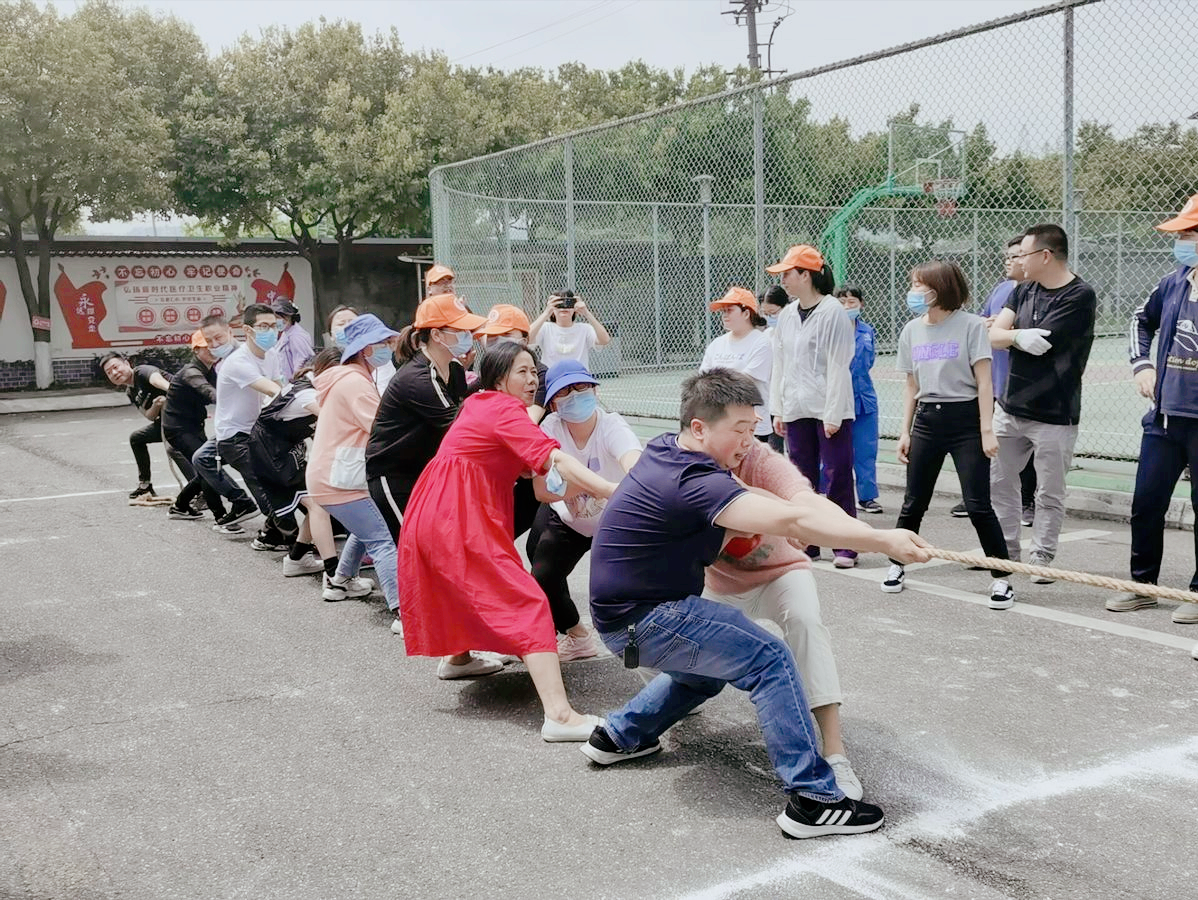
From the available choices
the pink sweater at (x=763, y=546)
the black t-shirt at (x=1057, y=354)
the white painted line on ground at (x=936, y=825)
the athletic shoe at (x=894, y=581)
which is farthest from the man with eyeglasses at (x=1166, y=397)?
the pink sweater at (x=763, y=546)

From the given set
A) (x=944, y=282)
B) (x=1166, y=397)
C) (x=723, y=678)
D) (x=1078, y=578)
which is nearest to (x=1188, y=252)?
(x=1166, y=397)

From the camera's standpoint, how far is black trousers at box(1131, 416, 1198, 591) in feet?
18.5

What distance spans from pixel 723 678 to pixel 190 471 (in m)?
6.77

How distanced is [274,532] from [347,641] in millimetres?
2550

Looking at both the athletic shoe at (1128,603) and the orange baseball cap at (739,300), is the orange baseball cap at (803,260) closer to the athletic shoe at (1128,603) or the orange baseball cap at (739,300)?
the orange baseball cap at (739,300)

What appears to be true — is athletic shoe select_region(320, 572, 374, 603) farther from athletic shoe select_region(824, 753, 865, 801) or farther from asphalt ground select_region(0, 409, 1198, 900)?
athletic shoe select_region(824, 753, 865, 801)

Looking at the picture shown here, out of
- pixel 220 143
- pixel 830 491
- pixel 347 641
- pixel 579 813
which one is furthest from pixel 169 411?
pixel 220 143

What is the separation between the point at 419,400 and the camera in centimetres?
550

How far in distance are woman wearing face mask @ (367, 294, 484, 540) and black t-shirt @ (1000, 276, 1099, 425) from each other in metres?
2.93

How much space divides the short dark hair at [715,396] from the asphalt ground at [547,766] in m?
1.22

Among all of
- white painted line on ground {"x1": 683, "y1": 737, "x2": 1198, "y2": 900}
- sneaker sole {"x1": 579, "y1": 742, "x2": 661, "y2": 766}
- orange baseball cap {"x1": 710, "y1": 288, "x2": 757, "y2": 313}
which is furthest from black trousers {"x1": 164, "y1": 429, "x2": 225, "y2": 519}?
white painted line on ground {"x1": 683, "y1": 737, "x2": 1198, "y2": 900}

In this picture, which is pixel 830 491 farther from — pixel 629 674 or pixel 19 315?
pixel 19 315

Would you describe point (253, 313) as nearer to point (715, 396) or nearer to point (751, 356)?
point (751, 356)

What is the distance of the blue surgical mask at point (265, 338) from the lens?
796 centimetres
